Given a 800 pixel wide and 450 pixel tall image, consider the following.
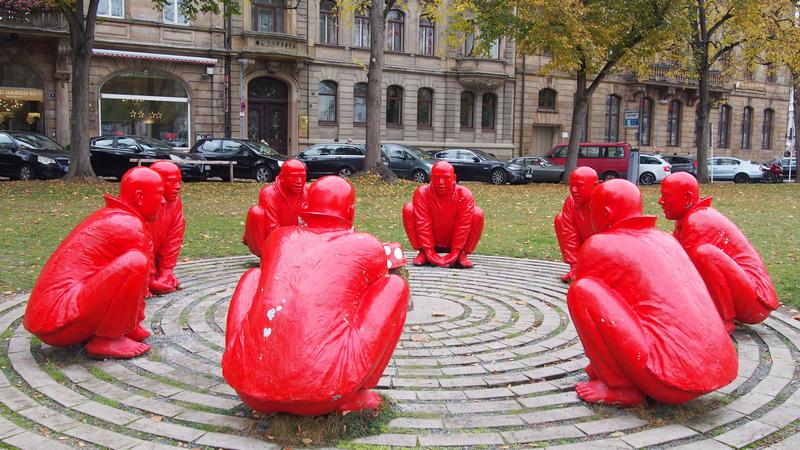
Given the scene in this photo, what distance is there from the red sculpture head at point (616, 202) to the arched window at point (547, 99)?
36877 mm

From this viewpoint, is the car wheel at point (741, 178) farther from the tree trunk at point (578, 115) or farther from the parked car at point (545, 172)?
the tree trunk at point (578, 115)

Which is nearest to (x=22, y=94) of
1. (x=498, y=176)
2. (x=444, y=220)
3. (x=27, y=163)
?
(x=27, y=163)

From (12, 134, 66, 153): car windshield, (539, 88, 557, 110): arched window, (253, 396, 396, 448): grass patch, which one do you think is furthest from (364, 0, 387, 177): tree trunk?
(539, 88, 557, 110): arched window

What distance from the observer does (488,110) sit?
38.7 metres

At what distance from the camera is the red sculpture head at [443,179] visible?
8.80 m

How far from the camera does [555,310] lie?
6570mm

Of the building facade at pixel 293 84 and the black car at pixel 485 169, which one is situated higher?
the building facade at pixel 293 84

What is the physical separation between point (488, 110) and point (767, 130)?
933 inches

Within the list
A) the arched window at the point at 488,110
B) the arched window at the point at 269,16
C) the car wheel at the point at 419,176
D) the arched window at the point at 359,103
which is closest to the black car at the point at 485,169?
the car wheel at the point at 419,176

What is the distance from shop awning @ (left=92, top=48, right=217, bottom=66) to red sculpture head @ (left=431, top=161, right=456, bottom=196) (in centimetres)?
2391

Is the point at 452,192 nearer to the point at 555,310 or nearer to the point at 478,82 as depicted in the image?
the point at 555,310

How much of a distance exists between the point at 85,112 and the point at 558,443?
58.3 feet

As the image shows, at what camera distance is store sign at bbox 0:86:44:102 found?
27.3 meters

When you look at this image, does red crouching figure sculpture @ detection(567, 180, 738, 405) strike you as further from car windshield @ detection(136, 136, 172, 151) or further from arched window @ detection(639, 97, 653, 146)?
arched window @ detection(639, 97, 653, 146)
